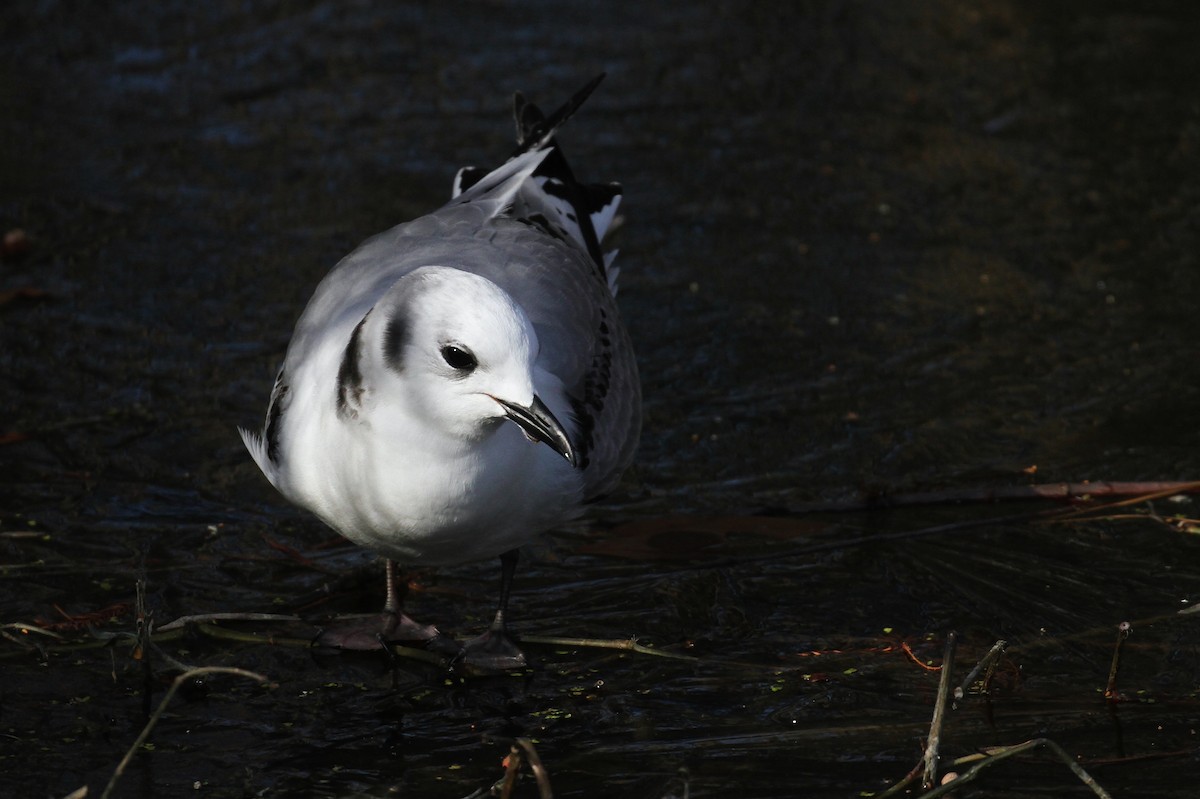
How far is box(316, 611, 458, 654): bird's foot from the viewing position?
15.0 ft

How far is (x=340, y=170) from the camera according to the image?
7.91 m

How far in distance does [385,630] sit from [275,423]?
27.2 inches

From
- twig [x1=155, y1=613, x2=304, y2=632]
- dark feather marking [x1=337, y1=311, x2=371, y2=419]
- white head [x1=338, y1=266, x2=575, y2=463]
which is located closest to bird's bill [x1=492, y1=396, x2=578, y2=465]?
white head [x1=338, y1=266, x2=575, y2=463]

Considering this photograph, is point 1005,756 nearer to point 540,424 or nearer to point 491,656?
point 540,424

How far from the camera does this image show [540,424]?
3.72 m

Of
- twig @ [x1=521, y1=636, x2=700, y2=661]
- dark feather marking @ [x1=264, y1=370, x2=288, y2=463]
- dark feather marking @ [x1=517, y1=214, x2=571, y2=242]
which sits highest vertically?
dark feather marking @ [x1=517, y1=214, x2=571, y2=242]

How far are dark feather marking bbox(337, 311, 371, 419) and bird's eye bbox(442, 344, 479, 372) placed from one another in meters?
0.34

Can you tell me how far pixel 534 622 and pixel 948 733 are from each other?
4.47 feet

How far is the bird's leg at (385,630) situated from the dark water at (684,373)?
66 mm

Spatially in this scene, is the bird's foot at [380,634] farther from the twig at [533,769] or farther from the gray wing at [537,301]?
the twig at [533,769]

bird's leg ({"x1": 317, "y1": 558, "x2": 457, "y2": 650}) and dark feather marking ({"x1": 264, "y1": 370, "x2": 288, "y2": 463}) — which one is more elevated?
dark feather marking ({"x1": 264, "y1": 370, "x2": 288, "y2": 463})

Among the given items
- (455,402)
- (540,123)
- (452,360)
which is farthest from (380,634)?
(540,123)

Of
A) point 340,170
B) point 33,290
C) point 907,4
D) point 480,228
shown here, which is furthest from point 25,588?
point 907,4

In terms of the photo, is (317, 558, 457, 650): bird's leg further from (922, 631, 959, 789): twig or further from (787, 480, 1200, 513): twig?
(922, 631, 959, 789): twig
